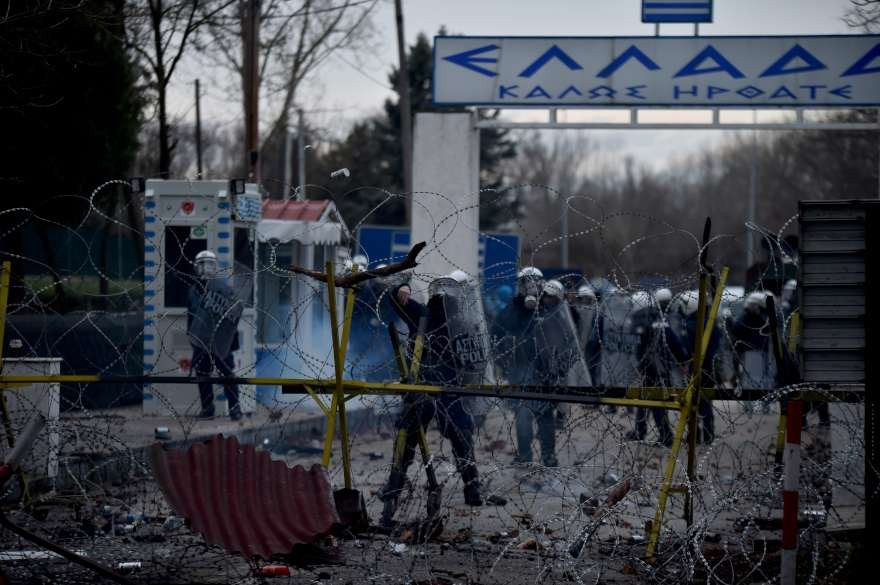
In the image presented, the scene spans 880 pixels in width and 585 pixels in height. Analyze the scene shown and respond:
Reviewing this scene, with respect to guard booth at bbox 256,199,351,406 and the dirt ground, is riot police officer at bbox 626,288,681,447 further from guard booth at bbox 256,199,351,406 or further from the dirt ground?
guard booth at bbox 256,199,351,406

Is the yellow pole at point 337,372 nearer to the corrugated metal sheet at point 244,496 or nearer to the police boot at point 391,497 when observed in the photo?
the corrugated metal sheet at point 244,496

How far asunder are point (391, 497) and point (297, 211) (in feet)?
32.2

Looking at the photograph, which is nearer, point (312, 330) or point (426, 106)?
point (312, 330)

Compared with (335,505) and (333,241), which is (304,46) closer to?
(333,241)

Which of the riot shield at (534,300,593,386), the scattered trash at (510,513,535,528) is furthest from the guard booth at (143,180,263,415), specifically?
the scattered trash at (510,513,535,528)

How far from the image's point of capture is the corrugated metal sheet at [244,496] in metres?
6.07

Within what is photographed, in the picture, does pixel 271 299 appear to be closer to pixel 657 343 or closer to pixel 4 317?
pixel 657 343

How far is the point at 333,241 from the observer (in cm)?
1691

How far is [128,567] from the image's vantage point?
246 inches

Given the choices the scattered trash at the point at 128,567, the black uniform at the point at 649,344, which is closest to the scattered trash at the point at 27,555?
the scattered trash at the point at 128,567

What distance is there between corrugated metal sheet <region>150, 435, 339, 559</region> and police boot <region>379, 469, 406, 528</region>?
0.97 meters

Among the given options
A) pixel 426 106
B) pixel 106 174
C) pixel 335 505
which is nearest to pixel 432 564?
pixel 335 505

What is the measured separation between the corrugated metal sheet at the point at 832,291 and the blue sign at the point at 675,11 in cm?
921

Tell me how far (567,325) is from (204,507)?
5.53 m
